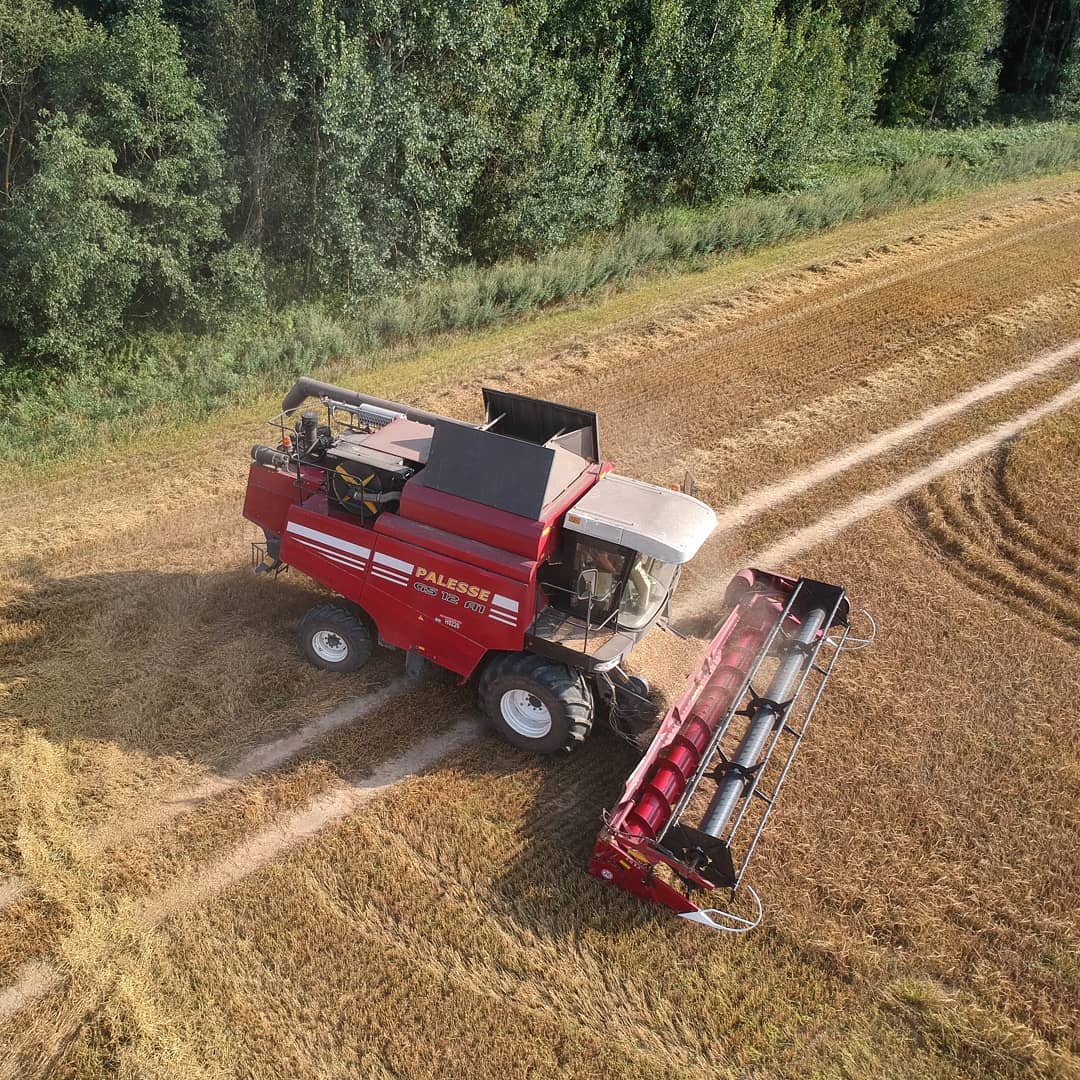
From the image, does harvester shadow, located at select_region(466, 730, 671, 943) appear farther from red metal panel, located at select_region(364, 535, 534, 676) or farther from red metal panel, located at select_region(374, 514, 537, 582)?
red metal panel, located at select_region(374, 514, 537, 582)

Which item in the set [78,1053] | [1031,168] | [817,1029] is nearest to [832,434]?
[817,1029]

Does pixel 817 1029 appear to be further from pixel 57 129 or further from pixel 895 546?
pixel 57 129

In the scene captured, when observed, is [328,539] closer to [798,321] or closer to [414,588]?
[414,588]

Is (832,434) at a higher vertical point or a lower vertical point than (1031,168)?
lower

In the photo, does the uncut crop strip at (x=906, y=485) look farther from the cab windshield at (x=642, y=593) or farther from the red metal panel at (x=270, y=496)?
the red metal panel at (x=270, y=496)

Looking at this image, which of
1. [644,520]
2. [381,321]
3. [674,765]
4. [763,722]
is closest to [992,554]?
[763,722]
